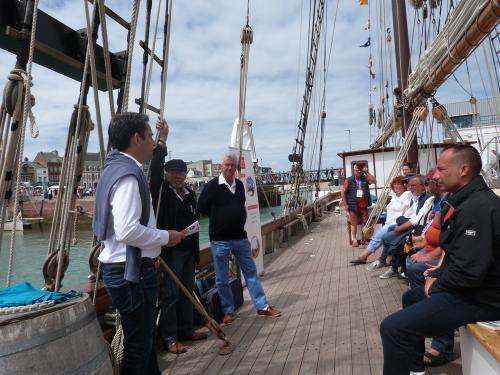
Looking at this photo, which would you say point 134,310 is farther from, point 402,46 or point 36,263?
point 36,263

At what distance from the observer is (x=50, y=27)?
7.30ft

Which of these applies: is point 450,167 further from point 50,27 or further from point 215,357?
point 50,27

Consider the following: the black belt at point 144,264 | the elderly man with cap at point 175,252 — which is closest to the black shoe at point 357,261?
the elderly man with cap at point 175,252

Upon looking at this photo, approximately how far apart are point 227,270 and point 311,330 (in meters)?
0.85

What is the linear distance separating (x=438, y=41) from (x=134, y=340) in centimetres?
476

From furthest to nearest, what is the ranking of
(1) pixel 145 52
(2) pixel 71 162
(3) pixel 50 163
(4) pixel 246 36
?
(3) pixel 50 163 < (4) pixel 246 36 < (1) pixel 145 52 < (2) pixel 71 162

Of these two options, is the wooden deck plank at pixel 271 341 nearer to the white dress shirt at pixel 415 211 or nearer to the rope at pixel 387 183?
the white dress shirt at pixel 415 211

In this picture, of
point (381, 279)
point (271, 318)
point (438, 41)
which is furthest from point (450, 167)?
point (438, 41)

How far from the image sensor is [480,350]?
1.70 m

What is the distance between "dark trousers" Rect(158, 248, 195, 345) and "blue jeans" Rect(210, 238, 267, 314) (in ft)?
1.14

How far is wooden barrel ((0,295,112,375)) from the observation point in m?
1.22

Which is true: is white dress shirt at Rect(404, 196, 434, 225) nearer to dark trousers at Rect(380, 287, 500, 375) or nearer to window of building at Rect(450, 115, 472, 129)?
dark trousers at Rect(380, 287, 500, 375)

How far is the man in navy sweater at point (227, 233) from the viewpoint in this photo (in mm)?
3441

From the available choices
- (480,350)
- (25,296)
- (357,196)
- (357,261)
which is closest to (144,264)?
(25,296)
